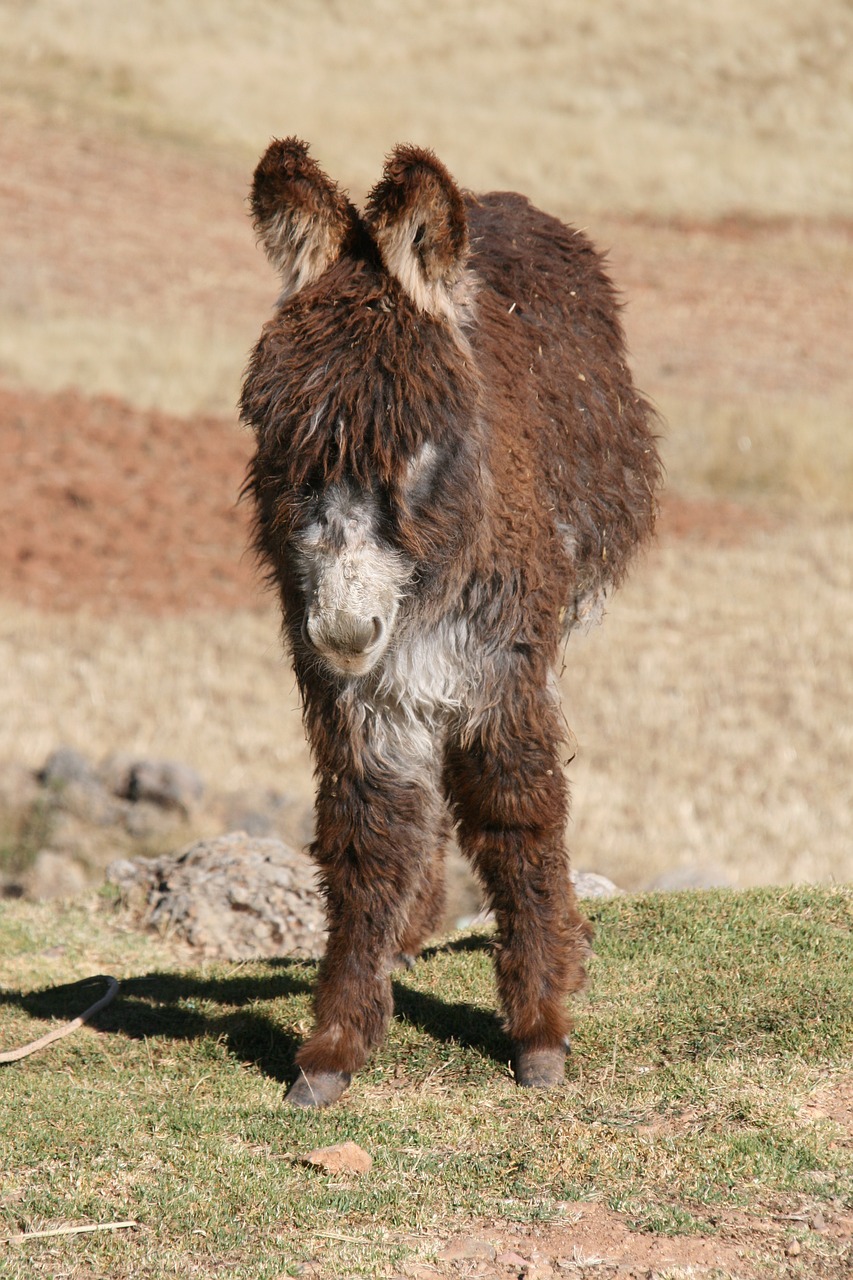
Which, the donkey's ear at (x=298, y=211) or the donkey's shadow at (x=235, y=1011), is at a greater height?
the donkey's ear at (x=298, y=211)

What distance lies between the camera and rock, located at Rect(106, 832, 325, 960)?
289 inches

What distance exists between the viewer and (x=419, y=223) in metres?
4.37

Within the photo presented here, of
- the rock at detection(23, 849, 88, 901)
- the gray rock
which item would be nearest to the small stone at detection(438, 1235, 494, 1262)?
the rock at detection(23, 849, 88, 901)

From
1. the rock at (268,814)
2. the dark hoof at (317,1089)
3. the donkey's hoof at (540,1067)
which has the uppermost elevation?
the rock at (268,814)

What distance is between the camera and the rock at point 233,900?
7328mm

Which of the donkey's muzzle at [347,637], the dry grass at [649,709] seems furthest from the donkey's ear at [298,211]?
the dry grass at [649,709]

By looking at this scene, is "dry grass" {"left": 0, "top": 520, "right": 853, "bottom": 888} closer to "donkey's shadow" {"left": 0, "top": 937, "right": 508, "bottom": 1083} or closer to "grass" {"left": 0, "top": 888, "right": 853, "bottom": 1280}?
"grass" {"left": 0, "top": 888, "right": 853, "bottom": 1280}

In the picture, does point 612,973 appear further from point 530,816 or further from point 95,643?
point 95,643

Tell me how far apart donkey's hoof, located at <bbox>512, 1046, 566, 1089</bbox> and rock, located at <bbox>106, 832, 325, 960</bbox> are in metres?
2.43

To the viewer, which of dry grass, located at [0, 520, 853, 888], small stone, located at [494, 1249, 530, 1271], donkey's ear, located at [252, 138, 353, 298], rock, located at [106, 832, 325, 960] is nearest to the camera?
small stone, located at [494, 1249, 530, 1271]

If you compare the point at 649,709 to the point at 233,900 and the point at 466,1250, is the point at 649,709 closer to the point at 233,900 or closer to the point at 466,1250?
the point at 233,900

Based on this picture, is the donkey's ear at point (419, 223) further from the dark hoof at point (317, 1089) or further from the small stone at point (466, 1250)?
the small stone at point (466, 1250)

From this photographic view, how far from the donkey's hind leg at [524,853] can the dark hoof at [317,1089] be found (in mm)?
622

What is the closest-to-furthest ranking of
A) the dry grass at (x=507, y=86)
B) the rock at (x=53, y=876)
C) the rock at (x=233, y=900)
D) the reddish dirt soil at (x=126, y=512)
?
the rock at (x=233, y=900)
the rock at (x=53, y=876)
the reddish dirt soil at (x=126, y=512)
the dry grass at (x=507, y=86)
